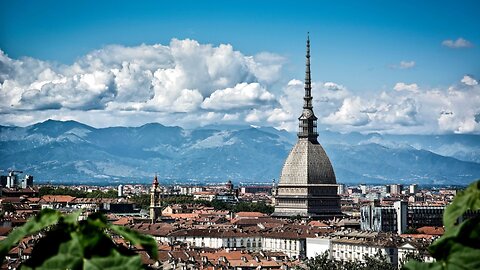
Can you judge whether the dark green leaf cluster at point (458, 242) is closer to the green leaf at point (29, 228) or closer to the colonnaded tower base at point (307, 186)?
the green leaf at point (29, 228)

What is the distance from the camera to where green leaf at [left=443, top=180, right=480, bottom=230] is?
222 centimetres

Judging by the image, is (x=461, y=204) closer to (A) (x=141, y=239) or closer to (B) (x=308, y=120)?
(A) (x=141, y=239)

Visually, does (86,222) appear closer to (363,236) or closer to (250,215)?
(363,236)

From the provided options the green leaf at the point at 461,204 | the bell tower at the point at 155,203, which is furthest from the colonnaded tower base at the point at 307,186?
the green leaf at the point at 461,204

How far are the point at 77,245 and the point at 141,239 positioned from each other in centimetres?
16

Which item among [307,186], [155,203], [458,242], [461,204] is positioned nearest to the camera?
[458,242]

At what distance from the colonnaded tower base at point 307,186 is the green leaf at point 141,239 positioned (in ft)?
378

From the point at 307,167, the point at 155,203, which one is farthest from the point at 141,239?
the point at 307,167

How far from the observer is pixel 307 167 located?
122m

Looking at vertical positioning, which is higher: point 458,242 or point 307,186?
point 307,186

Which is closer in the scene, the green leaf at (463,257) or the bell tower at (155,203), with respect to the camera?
the green leaf at (463,257)

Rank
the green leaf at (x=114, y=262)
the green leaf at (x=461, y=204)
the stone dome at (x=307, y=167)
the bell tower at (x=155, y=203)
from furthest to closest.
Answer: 1. the stone dome at (x=307, y=167)
2. the bell tower at (x=155, y=203)
3. the green leaf at (x=461, y=204)
4. the green leaf at (x=114, y=262)

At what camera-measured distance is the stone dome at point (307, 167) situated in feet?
396

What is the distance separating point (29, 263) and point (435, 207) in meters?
121
